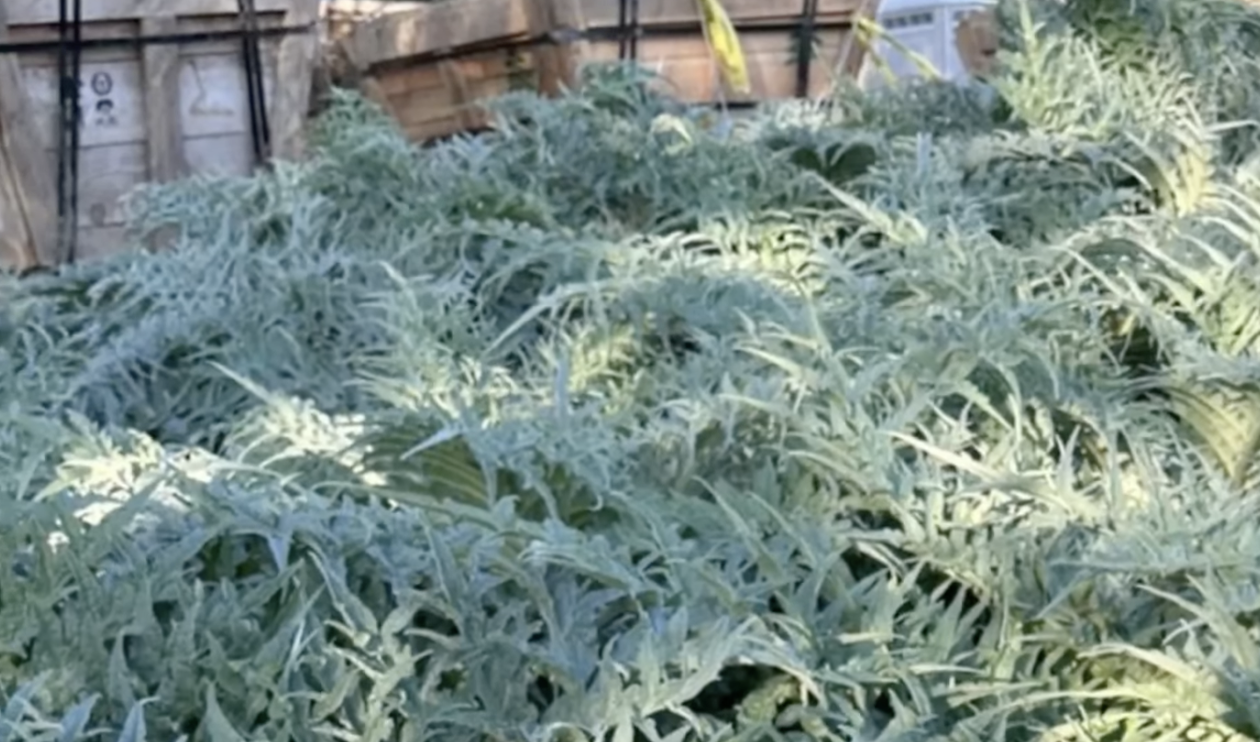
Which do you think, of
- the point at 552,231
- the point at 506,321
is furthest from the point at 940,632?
the point at 552,231

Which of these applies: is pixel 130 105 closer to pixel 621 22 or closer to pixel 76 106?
pixel 76 106

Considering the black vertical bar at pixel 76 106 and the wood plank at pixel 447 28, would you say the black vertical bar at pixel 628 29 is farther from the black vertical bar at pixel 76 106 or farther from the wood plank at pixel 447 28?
the black vertical bar at pixel 76 106

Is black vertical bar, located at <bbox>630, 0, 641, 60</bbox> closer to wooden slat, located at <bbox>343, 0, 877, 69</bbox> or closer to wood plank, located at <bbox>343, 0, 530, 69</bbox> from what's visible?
wooden slat, located at <bbox>343, 0, 877, 69</bbox>

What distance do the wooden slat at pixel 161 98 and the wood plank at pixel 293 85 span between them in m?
0.17

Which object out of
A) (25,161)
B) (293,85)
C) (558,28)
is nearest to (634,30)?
(558,28)

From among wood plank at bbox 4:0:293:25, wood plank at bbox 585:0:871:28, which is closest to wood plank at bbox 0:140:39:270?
wood plank at bbox 4:0:293:25

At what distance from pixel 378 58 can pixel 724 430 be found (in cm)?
230

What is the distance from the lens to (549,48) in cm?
290

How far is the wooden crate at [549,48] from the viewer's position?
2885mm

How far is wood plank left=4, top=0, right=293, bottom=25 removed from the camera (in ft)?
9.23

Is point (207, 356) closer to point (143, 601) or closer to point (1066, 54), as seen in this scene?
point (143, 601)

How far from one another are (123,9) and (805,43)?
46.2 inches

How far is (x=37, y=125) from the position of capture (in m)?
2.83

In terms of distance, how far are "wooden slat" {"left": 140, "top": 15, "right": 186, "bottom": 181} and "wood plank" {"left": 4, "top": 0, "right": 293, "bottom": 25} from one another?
20 mm
